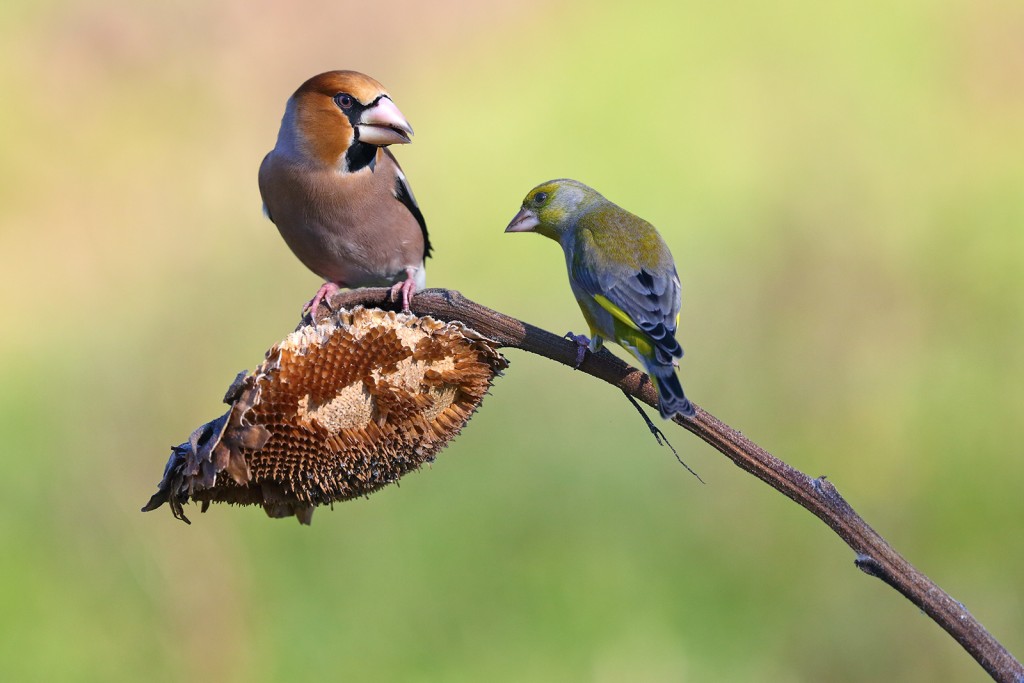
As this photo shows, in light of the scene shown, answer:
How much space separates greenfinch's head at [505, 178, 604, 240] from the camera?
136 inches

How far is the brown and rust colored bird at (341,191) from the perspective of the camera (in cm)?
308

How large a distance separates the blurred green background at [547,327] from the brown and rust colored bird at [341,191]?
1.59 meters

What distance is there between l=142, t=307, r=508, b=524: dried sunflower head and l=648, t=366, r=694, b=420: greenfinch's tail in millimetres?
335

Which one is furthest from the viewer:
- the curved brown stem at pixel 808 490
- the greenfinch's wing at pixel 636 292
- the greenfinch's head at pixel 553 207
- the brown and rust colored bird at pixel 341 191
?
the greenfinch's head at pixel 553 207

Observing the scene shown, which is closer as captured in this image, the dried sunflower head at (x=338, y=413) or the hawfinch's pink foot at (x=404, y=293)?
the dried sunflower head at (x=338, y=413)

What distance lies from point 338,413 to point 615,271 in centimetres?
107

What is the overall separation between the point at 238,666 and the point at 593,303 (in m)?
2.32

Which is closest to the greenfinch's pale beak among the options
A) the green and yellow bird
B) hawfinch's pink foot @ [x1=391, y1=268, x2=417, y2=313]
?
the green and yellow bird

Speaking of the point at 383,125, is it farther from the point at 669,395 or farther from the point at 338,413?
the point at 669,395

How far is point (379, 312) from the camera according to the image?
7.38 feet

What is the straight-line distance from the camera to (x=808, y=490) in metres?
Answer: 1.97

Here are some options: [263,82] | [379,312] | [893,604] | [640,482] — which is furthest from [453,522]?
[263,82]

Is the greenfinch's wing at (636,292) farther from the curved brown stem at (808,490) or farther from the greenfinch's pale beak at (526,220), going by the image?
the curved brown stem at (808,490)

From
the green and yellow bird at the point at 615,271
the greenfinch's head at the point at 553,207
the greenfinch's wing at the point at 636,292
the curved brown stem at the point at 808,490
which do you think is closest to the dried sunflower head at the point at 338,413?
the curved brown stem at the point at 808,490
